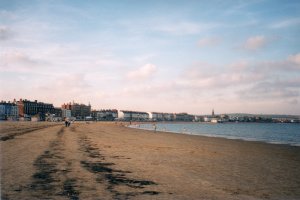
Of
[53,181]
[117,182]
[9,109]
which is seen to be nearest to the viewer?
[53,181]

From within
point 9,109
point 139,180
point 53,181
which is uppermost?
point 9,109

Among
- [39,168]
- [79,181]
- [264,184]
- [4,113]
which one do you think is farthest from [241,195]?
[4,113]

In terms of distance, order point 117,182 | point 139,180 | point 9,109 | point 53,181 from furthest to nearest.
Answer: point 9,109 < point 139,180 < point 117,182 < point 53,181

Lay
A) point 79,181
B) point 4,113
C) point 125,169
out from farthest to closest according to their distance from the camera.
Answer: point 4,113 < point 125,169 < point 79,181

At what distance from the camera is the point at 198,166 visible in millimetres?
16031

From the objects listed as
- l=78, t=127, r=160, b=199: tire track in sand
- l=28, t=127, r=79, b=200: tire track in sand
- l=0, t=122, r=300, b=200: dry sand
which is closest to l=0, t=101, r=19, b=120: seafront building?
l=28, t=127, r=79, b=200: tire track in sand

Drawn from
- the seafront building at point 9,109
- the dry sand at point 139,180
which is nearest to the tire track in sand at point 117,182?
the dry sand at point 139,180

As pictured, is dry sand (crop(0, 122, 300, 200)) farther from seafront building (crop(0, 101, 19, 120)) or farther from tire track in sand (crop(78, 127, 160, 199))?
seafront building (crop(0, 101, 19, 120))

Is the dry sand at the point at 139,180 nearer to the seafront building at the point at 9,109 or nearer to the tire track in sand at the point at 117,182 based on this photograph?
the tire track in sand at the point at 117,182

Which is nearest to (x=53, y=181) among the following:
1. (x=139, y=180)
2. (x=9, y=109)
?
(x=139, y=180)

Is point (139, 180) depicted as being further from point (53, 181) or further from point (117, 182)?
point (53, 181)

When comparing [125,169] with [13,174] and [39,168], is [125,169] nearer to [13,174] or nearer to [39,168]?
[39,168]

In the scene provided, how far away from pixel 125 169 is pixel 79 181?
3.63 m

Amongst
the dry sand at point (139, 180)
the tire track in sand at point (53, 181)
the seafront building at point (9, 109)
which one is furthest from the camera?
the seafront building at point (9, 109)
